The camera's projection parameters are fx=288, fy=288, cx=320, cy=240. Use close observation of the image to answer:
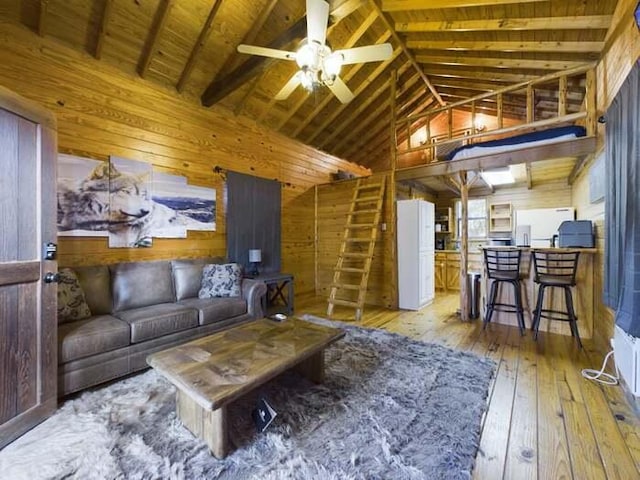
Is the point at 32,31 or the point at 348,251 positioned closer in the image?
the point at 32,31

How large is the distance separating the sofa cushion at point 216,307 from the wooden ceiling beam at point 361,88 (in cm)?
333

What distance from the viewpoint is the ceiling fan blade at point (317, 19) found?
2086 millimetres

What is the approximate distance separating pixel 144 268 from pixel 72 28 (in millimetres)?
2365


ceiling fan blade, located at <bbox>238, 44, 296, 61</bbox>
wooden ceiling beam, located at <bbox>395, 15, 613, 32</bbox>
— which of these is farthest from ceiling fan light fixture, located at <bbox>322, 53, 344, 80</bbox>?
wooden ceiling beam, located at <bbox>395, 15, 613, 32</bbox>

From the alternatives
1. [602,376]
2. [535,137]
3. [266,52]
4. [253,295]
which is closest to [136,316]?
[253,295]

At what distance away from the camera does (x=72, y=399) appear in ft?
6.73

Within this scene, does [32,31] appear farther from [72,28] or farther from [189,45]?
[189,45]

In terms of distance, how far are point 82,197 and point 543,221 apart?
Answer: 24.1 ft

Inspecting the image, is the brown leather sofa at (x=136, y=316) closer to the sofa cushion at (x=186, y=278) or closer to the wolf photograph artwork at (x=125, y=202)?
the sofa cushion at (x=186, y=278)

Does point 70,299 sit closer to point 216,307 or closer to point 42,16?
point 216,307

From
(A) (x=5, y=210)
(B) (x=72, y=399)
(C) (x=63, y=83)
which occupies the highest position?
(C) (x=63, y=83)

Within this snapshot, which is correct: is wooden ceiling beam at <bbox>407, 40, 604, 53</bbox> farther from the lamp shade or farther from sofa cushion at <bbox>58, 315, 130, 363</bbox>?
sofa cushion at <bbox>58, 315, 130, 363</bbox>

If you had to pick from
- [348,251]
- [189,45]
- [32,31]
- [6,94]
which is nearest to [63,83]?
[32,31]

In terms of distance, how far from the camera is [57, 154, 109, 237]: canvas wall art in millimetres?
2736
